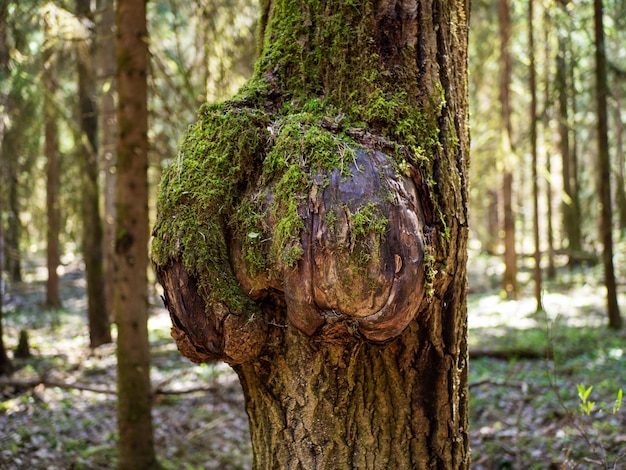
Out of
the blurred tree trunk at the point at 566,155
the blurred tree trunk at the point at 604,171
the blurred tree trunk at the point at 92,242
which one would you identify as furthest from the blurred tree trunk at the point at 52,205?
the blurred tree trunk at the point at 604,171

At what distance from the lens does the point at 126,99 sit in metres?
4.53

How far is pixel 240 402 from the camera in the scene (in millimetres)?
6801

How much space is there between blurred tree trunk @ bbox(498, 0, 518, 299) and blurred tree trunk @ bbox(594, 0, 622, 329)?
104 inches

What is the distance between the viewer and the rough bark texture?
1642 mm

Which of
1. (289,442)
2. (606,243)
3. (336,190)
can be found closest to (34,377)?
(289,442)

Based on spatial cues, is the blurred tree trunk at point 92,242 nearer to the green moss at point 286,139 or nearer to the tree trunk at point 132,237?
the tree trunk at point 132,237

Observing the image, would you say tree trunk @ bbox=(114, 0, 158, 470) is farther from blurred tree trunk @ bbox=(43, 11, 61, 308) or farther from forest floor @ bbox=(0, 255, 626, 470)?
blurred tree trunk @ bbox=(43, 11, 61, 308)

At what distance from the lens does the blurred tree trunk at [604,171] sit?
8.93m

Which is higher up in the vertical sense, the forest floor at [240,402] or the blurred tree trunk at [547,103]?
the blurred tree trunk at [547,103]

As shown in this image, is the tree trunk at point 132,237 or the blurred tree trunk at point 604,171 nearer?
the tree trunk at point 132,237

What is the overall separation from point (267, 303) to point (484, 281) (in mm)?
16568

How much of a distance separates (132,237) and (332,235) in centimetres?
337

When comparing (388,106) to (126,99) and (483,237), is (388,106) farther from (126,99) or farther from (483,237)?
(483,237)

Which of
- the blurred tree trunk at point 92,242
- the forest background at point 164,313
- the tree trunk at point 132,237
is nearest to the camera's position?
the tree trunk at point 132,237
